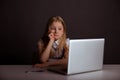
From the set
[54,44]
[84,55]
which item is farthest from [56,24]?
[84,55]

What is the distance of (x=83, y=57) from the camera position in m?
1.90

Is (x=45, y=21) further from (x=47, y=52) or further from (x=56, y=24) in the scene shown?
(x=47, y=52)

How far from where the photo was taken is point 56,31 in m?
2.49

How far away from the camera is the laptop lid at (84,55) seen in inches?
71.9

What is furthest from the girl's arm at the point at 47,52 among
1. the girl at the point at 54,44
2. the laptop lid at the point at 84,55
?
the laptop lid at the point at 84,55

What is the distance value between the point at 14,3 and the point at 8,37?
43cm

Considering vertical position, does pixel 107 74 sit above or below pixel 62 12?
below

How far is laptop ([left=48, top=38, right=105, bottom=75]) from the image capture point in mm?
1827

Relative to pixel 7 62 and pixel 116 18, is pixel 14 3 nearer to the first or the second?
pixel 7 62

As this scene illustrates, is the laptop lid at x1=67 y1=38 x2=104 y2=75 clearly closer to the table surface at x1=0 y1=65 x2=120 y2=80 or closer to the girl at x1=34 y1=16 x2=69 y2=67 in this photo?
the table surface at x1=0 y1=65 x2=120 y2=80

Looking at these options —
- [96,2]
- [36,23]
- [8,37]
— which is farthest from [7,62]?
[96,2]

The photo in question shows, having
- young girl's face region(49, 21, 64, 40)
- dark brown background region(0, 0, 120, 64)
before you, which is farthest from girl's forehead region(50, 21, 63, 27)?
dark brown background region(0, 0, 120, 64)

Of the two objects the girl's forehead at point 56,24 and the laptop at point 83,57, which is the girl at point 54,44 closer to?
the girl's forehead at point 56,24

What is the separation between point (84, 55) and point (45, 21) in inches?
57.6
